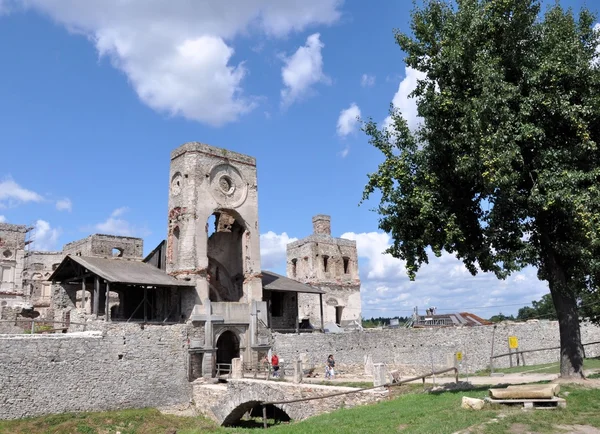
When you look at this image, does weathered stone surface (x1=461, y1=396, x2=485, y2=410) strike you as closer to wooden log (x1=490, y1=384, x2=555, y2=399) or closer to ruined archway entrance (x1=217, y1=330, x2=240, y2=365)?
wooden log (x1=490, y1=384, x2=555, y2=399)

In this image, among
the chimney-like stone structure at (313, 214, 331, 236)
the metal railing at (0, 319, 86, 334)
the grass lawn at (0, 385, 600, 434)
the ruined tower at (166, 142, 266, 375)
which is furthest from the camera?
the chimney-like stone structure at (313, 214, 331, 236)

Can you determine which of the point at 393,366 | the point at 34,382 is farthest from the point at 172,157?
the point at 393,366

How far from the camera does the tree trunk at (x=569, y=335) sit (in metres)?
16.6

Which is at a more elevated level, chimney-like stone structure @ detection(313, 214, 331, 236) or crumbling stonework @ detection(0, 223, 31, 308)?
chimney-like stone structure @ detection(313, 214, 331, 236)

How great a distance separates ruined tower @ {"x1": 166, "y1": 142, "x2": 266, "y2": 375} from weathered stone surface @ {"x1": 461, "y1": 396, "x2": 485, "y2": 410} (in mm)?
17497

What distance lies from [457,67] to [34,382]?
20723mm

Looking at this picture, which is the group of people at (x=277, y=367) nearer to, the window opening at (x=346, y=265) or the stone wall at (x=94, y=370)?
the stone wall at (x=94, y=370)

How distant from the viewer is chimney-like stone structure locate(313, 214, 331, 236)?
51.2 m

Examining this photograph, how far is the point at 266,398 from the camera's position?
2372cm

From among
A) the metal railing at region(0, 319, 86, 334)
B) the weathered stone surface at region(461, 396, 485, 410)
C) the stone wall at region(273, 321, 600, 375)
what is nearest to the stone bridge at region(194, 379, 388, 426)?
the weathered stone surface at region(461, 396, 485, 410)

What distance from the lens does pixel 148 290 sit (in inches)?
1329

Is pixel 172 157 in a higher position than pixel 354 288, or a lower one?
higher

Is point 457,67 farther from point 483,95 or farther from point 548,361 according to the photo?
point 548,361

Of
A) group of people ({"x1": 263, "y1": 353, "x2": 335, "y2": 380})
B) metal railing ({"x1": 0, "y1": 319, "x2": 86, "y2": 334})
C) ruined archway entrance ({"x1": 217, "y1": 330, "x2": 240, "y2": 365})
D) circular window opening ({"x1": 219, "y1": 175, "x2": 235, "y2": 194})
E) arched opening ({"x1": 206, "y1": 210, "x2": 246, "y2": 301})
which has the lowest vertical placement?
group of people ({"x1": 263, "y1": 353, "x2": 335, "y2": 380})
